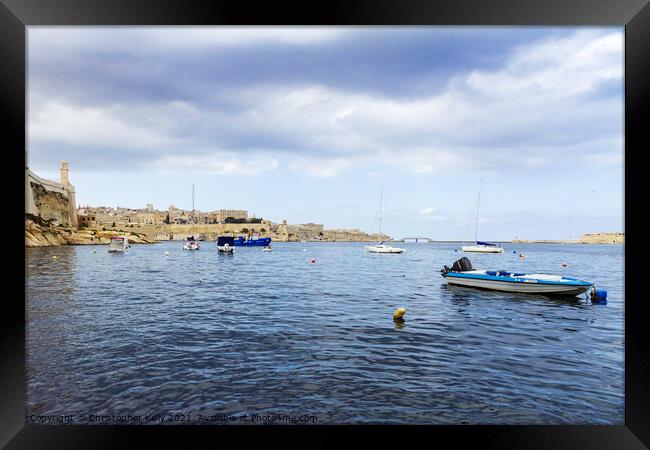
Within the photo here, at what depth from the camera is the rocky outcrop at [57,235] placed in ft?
229

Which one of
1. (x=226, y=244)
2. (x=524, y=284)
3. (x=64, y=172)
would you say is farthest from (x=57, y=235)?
(x=524, y=284)

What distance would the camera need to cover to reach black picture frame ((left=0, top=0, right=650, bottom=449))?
3.07m

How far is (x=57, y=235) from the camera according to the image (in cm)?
7894

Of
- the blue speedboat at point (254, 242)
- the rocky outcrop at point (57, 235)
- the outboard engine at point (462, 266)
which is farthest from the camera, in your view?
the blue speedboat at point (254, 242)

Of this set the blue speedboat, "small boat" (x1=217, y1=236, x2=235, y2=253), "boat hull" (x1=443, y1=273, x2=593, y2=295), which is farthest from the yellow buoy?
the blue speedboat

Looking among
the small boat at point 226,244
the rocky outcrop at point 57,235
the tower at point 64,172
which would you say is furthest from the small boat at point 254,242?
the tower at point 64,172

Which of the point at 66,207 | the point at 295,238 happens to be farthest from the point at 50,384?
the point at 295,238

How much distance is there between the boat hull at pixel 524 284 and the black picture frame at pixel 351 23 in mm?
17194

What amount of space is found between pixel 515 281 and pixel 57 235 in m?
93.9

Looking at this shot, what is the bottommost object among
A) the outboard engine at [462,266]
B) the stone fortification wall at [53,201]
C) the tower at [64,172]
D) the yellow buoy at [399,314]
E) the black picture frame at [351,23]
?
the yellow buoy at [399,314]

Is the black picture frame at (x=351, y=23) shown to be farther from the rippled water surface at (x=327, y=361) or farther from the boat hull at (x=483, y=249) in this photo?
the boat hull at (x=483, y=249)

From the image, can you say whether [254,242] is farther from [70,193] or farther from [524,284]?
[524,284]

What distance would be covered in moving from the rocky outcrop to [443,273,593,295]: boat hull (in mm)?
74669

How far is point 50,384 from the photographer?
6.47m
